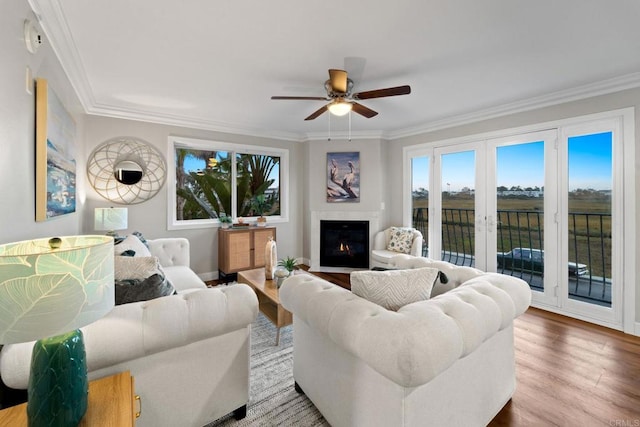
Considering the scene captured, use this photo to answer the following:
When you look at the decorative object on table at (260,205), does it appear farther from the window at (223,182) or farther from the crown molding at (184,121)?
the crown molding at (184,121)

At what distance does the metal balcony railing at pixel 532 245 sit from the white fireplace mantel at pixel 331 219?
2.32ft

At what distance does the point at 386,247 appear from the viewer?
189 inches

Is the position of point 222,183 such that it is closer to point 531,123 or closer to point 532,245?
point 531,123

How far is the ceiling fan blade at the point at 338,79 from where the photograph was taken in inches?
89.4

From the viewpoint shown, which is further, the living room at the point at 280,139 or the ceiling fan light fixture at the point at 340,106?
the ceiling fan light fixture at the point at 340,106

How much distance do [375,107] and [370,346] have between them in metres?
3.23

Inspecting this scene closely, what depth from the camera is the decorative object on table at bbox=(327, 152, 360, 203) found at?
16.4 ft

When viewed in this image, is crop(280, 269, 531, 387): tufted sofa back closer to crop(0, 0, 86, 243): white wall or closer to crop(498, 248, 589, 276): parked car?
crop(0, 0, 86, 243): white wall

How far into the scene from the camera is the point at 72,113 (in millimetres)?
2682

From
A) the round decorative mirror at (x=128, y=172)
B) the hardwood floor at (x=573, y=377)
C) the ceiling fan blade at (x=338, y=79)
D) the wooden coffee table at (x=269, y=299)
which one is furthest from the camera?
the round decorative mirror at (x=128, y=172)

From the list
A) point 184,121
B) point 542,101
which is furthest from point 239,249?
point 542,101

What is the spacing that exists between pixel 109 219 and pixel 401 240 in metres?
3.97

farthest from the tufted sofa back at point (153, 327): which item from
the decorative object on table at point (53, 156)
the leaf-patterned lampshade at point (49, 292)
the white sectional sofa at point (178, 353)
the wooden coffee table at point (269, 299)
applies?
the decorative object on table at point (53, 156)

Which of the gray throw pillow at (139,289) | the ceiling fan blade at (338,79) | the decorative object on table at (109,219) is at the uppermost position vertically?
the ceiling fan blade at (338,79)
